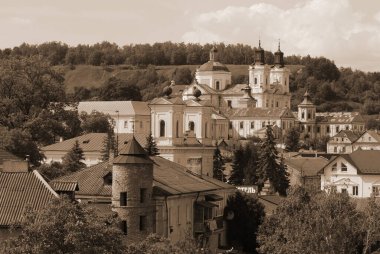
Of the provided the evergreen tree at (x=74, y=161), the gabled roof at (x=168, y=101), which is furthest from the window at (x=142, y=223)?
the gabled roof at (x=168, y=101)

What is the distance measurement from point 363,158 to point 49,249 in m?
56.2

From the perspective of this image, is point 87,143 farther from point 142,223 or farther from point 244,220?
point 142,223

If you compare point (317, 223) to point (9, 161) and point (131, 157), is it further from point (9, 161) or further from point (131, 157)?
point (9, 161)

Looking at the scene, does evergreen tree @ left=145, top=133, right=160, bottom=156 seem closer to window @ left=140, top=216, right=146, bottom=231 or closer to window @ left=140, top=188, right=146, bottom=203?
window @ left=140, top=216, right=146, bottom=231

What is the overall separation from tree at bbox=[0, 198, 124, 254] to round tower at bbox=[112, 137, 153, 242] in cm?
1299

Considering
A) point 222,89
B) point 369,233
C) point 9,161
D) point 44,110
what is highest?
point 222,89

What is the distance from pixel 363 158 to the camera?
270 ft

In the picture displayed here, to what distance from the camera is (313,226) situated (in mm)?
45125

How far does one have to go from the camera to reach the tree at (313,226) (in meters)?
43.9

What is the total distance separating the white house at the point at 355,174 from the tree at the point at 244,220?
21.4m

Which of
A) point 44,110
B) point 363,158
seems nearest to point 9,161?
point 44,110

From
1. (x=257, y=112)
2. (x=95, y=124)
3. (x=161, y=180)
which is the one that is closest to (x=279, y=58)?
(x=257, y=112)

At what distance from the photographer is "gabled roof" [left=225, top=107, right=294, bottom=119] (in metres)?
173

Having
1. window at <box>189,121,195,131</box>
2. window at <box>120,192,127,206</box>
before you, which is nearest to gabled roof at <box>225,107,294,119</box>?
window at <box>189,121,195,131</box>
